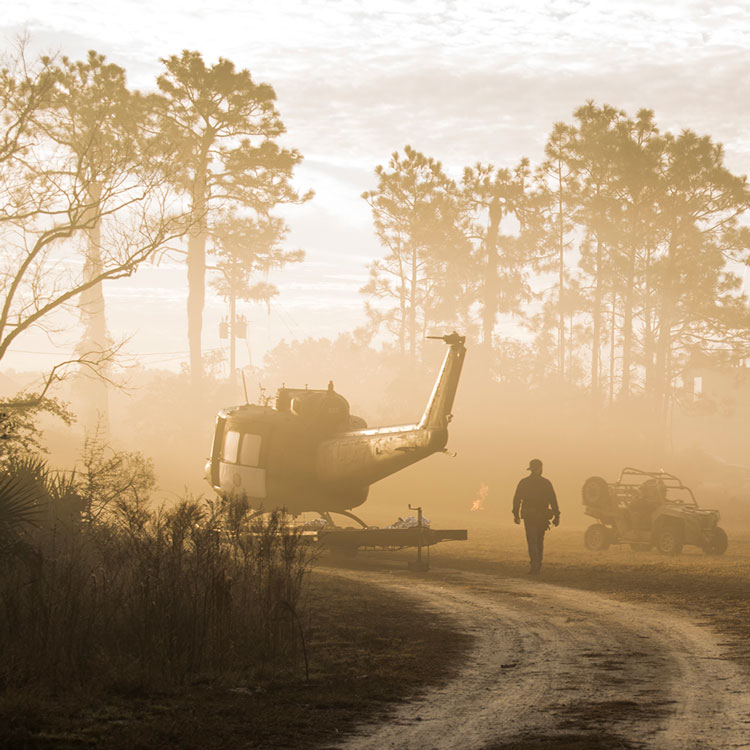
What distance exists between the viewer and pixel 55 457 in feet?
150

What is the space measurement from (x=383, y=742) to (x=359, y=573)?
11373 mm

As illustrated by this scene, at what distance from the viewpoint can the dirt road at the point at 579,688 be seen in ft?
23.1

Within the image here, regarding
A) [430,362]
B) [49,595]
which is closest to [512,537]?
[49,595]

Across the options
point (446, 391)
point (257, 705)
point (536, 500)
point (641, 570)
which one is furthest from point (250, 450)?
point (257, 705)

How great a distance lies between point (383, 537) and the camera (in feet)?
60.8

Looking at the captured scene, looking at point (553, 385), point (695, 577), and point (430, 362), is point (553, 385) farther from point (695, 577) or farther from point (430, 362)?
point (695, 577)

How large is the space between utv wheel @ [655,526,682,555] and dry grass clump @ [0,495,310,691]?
38.1 feet

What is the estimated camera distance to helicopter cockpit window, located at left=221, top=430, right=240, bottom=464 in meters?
22.2

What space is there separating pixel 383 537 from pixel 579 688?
10.0 metres

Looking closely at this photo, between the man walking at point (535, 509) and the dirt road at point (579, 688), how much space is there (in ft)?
11.6

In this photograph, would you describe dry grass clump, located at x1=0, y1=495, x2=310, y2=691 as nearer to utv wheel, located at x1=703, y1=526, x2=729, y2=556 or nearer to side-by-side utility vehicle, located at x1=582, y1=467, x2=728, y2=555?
side-by-side utility vehicle, located at x1=582, y1=467, x2=728, y2=555

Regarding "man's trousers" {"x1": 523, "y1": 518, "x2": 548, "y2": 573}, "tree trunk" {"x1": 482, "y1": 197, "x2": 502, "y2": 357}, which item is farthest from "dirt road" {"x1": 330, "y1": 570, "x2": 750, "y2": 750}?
"tree trunk" {"x1": 482, "y1": 197, "x2": 502, "y2": 357}

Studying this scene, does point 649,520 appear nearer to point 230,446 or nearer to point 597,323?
point 230,446

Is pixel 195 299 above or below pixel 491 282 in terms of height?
below
